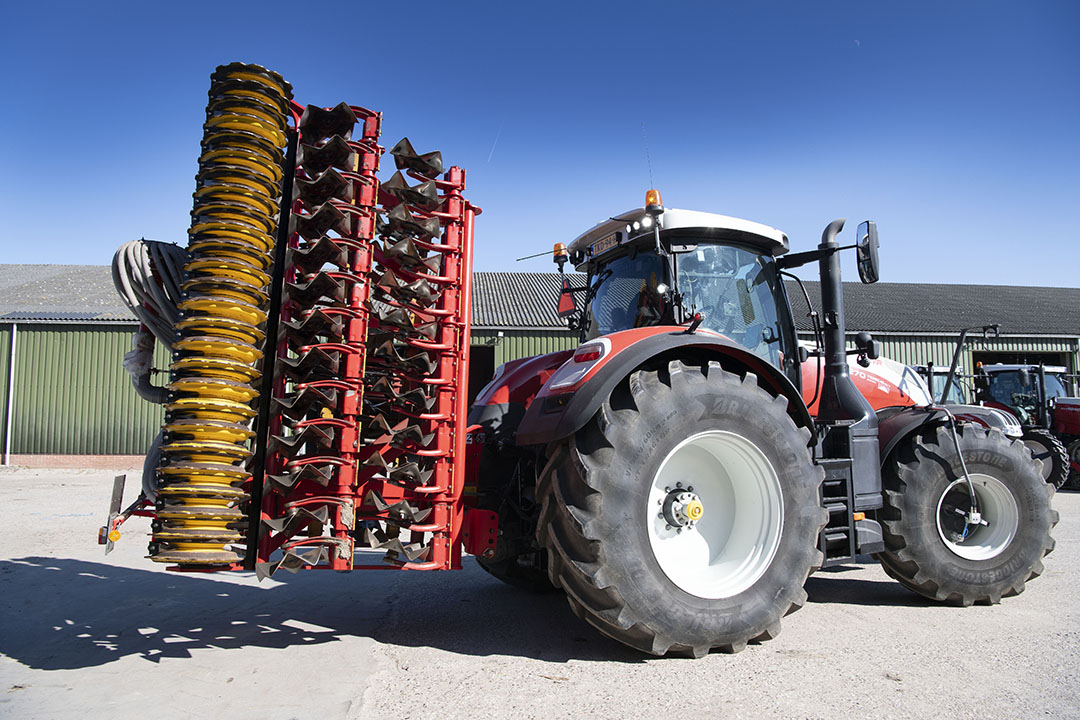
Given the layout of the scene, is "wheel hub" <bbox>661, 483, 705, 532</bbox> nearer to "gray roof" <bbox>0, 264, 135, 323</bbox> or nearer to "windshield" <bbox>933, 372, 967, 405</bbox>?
"windshield" <bbox>933, 372, 967, 405</bbox>

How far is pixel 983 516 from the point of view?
14.7 feet

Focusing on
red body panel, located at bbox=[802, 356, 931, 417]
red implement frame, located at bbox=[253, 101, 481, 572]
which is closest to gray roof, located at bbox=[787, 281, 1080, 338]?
red body panel, located at bbox=[802, 356, 931, 417]

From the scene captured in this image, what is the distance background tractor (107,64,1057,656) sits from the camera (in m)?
2.95

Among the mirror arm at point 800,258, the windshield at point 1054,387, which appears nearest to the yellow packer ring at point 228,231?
the mirror arm at point 800,258

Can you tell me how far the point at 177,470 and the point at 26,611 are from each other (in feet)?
7.32

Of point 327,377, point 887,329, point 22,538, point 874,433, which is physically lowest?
point 22,538

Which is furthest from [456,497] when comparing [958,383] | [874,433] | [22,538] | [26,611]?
[958,383]

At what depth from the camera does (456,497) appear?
3.33 m

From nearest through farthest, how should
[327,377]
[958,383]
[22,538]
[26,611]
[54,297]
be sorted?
[327,377], [26,611], [22,538], [958,383], [54,297]

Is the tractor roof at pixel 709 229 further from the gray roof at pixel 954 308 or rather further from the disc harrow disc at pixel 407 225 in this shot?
the gray roof at pixel 954 308

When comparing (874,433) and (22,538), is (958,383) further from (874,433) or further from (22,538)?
(22,538)

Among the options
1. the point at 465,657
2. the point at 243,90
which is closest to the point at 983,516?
the point at 465,657

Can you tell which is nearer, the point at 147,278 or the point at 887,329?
the point at 147,278

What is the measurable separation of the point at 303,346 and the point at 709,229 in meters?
2.39
